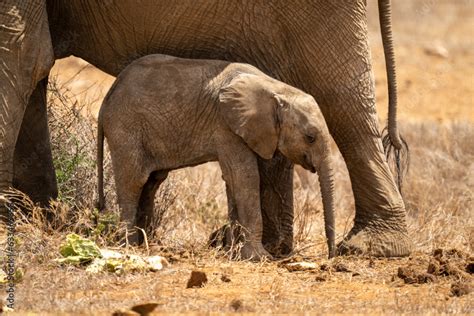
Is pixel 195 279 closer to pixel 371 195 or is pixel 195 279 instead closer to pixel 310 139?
pixel 310 139

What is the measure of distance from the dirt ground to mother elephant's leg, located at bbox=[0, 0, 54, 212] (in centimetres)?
46

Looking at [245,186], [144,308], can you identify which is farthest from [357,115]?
[144,308]

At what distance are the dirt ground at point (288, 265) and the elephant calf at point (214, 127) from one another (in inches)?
13.9

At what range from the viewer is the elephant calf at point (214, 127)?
7031 mm

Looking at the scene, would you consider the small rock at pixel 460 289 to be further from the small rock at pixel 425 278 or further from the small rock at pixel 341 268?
the small rock at pixel 341 268

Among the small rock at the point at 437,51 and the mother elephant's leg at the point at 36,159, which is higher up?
the small rock at the point at 437,51

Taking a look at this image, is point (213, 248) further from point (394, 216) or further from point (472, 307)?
point (472, 307)

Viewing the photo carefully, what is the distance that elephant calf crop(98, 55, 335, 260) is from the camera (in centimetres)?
703

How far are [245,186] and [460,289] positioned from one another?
1326mm

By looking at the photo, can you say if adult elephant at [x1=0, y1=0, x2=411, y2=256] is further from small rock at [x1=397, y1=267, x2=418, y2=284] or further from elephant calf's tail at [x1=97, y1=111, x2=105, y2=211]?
small rock at [x1=397, y1=267, x2=418, y2=284]

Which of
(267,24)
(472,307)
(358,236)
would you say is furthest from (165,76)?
(472,307)

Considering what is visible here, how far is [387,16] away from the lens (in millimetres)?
7898

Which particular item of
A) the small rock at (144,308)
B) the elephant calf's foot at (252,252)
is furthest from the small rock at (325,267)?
the small rock at (144,308)

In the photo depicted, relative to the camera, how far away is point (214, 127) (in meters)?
7.10
